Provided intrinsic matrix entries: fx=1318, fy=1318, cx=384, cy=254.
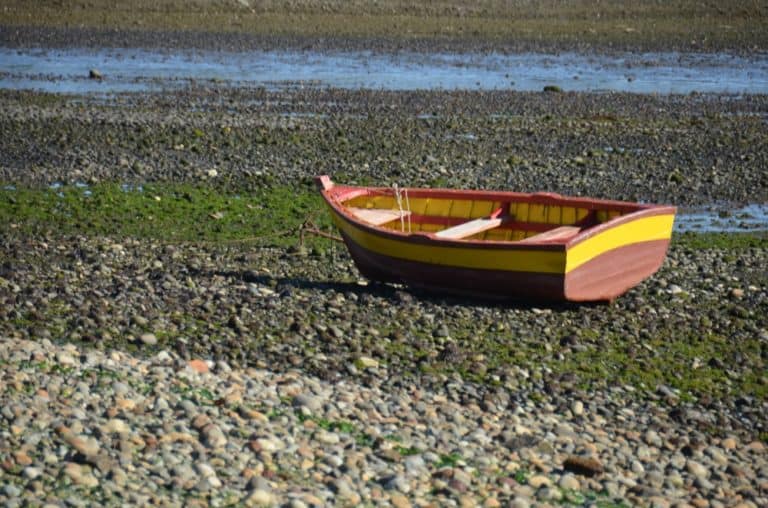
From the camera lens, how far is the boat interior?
→ 1544 centimetres

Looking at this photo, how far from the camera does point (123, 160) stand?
920 inches

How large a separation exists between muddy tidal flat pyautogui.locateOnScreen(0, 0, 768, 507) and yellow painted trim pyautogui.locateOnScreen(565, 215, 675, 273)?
2.13ft

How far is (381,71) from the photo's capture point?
41188 mm

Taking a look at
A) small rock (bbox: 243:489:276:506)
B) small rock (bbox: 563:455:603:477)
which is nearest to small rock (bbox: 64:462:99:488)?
small rock (bbox: 243:489:276:506)

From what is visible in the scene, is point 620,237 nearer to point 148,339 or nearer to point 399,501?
point 148,339

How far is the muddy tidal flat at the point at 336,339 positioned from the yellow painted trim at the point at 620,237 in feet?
2.13

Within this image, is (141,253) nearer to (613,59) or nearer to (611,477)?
(611,477)

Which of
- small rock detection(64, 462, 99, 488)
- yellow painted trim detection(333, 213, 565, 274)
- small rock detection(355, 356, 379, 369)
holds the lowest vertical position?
small rock detection(355, 356, 379, 369)

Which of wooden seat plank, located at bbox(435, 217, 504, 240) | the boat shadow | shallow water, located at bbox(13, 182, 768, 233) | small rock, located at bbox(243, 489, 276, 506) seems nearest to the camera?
small rock, located at bbox(243, 489, 276, 506)

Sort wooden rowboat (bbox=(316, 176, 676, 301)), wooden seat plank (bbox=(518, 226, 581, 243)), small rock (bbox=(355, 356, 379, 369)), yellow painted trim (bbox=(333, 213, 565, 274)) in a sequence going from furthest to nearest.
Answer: wooden seat plank (bbox=(518, 226, 581, 243)) → wooden rowboat (bbox=(316, 176, 676, 301)) → yellow painted trim (bbox=(333, 213, 565, 274)) → small rock (bbox=(355, 356, 379, 369))

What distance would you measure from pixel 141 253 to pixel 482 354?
5.92 meters

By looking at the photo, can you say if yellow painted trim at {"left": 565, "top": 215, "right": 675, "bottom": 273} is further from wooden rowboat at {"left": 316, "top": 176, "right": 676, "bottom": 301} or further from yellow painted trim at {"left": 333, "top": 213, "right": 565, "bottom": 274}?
yellow painted trim at {"left": 333, "top": 213, "right": 565, "bottom": 274}

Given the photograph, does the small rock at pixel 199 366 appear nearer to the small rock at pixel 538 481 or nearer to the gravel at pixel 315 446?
the gravel at pixel 315 446

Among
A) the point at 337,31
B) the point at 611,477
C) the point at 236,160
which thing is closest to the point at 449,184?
the point at 236,160
